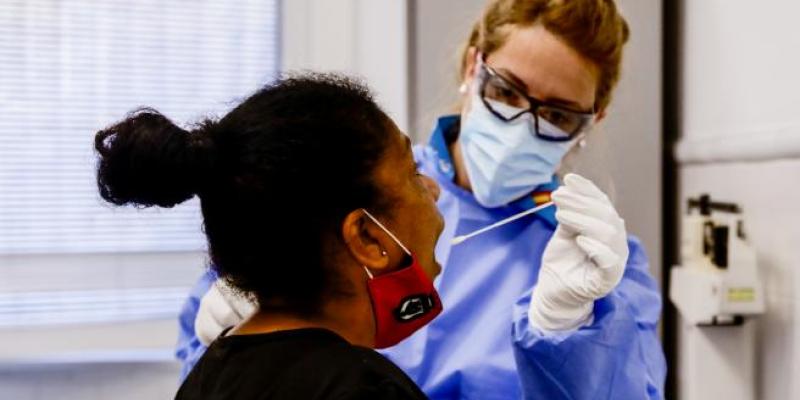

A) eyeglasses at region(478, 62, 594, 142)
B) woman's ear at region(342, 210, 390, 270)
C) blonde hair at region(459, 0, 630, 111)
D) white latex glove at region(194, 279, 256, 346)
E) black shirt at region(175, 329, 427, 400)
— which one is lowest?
white latex glove at region(194, 279, 256, 346)

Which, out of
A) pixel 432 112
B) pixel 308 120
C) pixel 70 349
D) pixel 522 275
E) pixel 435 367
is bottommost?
pixel 70 349

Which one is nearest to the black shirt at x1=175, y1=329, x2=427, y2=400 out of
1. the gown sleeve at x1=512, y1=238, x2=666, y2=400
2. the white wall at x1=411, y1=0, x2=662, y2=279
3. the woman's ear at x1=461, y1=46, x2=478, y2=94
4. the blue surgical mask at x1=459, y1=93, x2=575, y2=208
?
the gown sleeve at x1=512, y1=238, x2=666, y2=400

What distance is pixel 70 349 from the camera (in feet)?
A: 6.21

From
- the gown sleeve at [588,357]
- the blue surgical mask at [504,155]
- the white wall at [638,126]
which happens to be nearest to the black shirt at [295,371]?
the gown sleeve at [588,357]

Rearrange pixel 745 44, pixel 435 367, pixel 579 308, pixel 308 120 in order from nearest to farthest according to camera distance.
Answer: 1. pixel 308 120
2. pixel 579 308
3. pixel 435 367
4. pixel 745 44

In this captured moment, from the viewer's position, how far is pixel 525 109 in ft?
4.23

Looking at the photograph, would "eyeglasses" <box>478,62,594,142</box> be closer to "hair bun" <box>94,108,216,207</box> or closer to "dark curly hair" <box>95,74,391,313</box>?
"dark curly hair" <box>95,74,391,313</box>

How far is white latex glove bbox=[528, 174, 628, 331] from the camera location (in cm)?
106

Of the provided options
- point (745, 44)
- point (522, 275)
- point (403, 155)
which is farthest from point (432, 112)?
point (403, 155)

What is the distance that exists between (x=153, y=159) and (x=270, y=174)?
0.39 ft

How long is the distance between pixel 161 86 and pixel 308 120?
130 centimetres

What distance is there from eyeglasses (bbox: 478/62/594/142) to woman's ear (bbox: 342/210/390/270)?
1.69 feet

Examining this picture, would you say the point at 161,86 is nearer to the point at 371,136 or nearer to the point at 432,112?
the point at 432,112

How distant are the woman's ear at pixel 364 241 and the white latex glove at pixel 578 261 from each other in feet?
1.04
